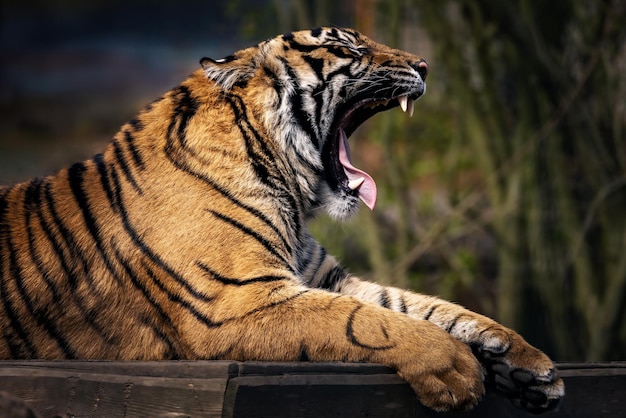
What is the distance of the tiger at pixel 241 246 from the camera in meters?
2.44

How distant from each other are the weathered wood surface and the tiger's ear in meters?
1.00

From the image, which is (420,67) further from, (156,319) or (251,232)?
(156,319)

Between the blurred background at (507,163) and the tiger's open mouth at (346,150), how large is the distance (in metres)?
2.29

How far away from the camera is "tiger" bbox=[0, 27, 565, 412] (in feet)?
8.02

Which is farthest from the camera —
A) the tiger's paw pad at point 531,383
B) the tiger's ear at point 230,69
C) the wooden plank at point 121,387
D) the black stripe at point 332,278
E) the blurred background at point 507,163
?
the blurred background at point 507,163

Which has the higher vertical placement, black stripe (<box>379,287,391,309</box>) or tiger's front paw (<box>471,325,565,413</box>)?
tiger's front paw (<box>471,325,565,413</box>)

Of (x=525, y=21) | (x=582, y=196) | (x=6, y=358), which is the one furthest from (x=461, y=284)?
(x=6, y=358)

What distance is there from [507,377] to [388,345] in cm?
33

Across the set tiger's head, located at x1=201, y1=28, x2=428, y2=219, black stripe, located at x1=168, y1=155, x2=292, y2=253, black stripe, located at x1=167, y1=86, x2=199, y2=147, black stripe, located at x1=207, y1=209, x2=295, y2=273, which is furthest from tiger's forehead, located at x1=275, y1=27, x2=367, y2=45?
black stripe, located at x1=207, y1=209, x2=295, y2=273

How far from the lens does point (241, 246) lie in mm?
2664

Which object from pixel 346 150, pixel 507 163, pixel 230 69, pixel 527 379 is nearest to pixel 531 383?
pixel 527 379

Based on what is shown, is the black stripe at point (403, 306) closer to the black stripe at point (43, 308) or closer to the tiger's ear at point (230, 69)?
the tiger's ear at point (230, 69)

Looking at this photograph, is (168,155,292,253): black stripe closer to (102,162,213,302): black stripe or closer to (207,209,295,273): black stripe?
(207,209,295,273): black stripe

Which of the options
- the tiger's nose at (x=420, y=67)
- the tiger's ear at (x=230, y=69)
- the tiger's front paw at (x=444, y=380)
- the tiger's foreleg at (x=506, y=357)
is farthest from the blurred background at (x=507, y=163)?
the tiger's front paw at (x=444, y=380)
